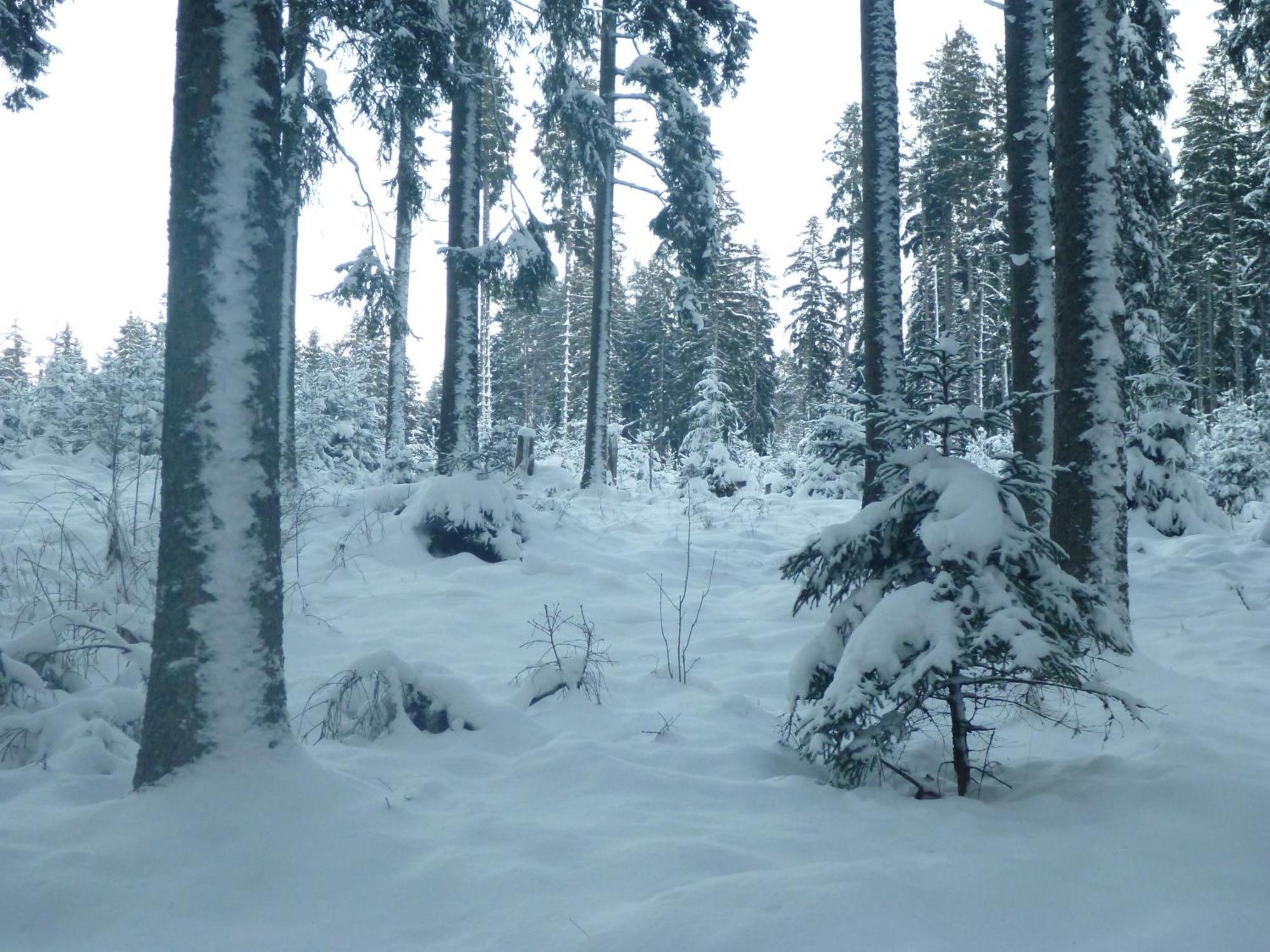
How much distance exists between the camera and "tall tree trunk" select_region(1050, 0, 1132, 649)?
5383 millimetres

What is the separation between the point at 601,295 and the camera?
1507cm

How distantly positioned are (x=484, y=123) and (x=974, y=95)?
1713 centimetres

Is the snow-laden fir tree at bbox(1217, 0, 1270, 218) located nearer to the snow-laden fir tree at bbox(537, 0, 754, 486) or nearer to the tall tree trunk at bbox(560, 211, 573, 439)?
the snow-laden fir tree at bbox(537, 0, 754, 486)

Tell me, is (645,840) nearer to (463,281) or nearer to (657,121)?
(463,281)

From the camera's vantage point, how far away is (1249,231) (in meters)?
27.6

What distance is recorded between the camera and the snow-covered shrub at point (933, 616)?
3.06m

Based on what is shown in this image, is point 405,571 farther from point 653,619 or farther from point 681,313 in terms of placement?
point 681,313

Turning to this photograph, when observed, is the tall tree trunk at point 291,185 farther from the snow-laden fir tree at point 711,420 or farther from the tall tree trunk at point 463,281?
the snow-laden fir tree at point 711,420

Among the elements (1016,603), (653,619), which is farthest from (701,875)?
(653,619)

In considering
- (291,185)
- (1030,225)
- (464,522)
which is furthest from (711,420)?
(1030,225)

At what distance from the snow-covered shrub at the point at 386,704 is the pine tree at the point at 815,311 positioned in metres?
30.4

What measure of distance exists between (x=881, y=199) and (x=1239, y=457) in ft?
45.3

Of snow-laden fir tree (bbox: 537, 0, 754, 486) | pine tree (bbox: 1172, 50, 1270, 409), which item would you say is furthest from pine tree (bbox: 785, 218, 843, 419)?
snow-laden fir tree (bbox: 537, 0, 754, 486)

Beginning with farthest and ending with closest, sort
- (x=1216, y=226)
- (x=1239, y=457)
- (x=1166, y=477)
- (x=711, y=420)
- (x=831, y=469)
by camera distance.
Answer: (x=1216, y=226), (x=711, y=420), (x=1239, y=457), (x=831, y=469), (x=1166, y=477)
